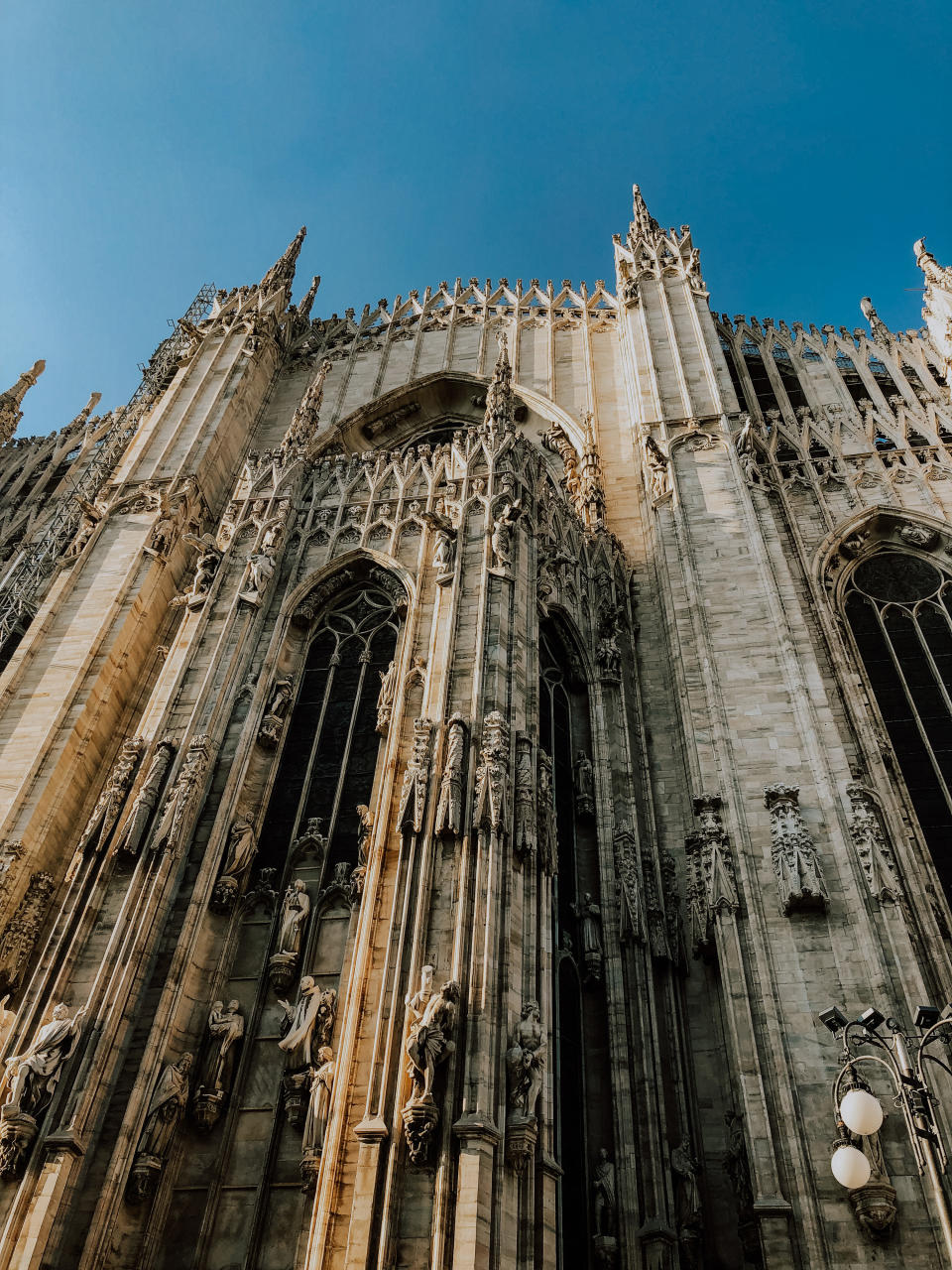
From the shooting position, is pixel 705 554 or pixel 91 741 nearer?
pixel 91 741

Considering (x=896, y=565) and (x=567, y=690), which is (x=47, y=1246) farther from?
(x=896, y=565)

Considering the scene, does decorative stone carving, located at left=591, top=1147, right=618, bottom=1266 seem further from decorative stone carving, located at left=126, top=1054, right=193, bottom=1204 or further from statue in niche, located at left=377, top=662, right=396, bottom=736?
statue in niche, located at left=377, top=662, right=396, bottom=736

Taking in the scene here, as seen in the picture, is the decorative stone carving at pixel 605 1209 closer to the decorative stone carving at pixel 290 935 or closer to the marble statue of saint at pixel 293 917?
the decorative stone carving at pixel 290 935

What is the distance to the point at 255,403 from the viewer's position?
23938 mm

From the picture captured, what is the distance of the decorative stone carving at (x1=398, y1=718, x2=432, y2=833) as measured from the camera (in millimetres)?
11008

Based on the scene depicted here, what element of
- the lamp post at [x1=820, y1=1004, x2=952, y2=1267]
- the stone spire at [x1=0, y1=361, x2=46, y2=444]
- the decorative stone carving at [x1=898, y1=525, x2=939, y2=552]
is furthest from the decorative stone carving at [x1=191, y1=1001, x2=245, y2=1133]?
the stone spire at [x1=0, y1=361, x2=46, y2=444]

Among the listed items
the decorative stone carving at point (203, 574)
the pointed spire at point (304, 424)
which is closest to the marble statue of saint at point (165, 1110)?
the decorative stone carving at point (203, 574)

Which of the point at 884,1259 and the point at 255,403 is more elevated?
the point at 255,403

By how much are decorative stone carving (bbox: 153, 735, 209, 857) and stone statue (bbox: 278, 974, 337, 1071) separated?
226cm

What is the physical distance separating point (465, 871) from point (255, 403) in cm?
1650

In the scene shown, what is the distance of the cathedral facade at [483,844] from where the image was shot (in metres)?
9.28

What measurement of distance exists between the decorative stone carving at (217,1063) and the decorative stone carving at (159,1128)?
0.18 metres

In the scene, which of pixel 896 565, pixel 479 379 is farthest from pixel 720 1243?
pixel 479 379

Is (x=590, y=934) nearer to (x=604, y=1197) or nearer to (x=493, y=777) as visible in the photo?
(x=493, y=777)
